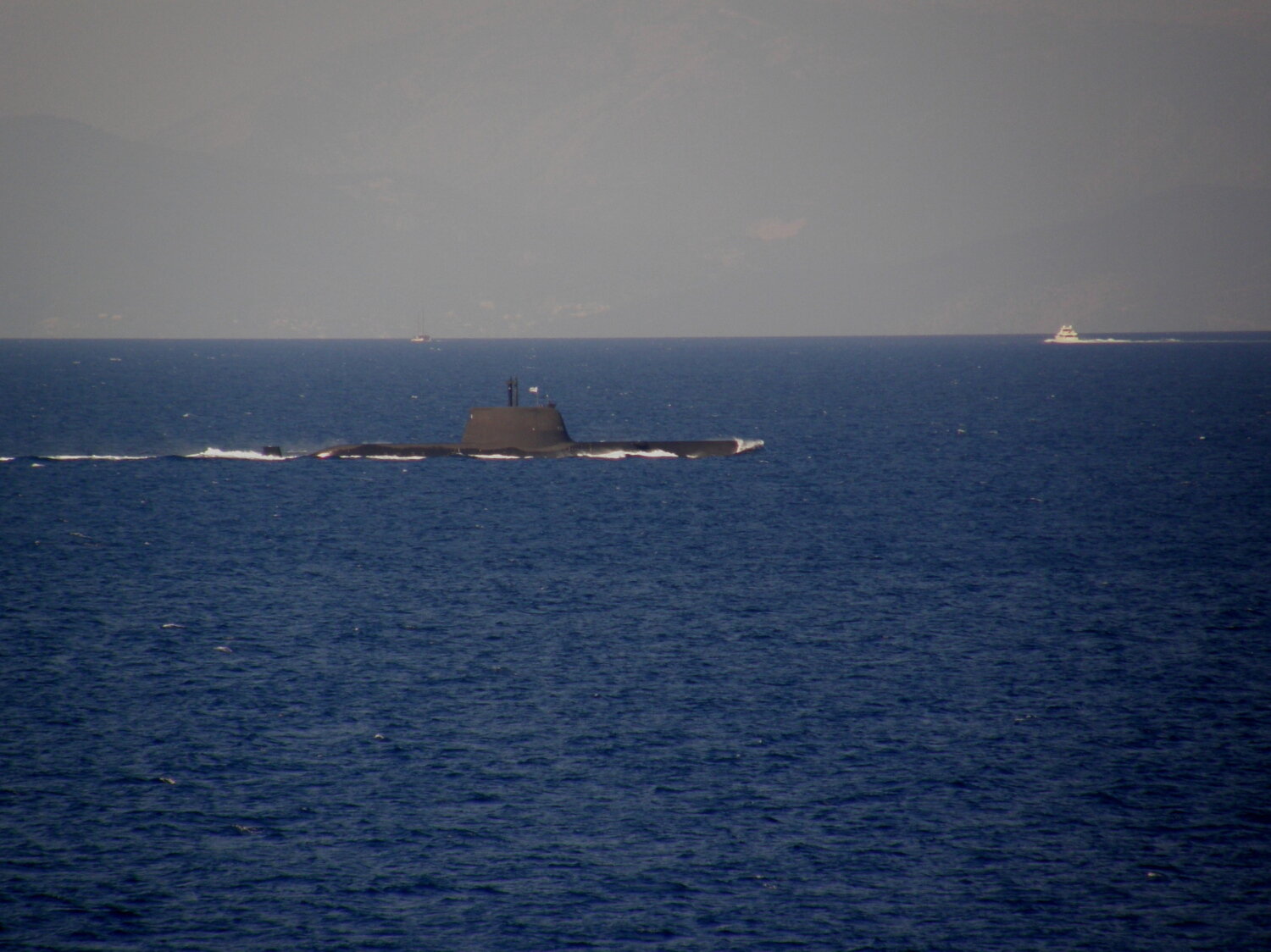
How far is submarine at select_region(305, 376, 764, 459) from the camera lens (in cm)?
9219

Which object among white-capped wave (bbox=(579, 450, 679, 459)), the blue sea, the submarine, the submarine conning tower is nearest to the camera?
the blue sea

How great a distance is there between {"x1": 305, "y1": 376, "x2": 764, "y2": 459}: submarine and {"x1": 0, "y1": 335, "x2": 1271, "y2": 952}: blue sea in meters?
15.9

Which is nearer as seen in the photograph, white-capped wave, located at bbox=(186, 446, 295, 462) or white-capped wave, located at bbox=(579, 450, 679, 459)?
white-capped wave, located at bbox=(579, 450, 679, 459)

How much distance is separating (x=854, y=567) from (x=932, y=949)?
3310 centimetres

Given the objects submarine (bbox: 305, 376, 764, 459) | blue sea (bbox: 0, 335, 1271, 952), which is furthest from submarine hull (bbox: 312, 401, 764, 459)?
blue sea (bbox: 0, 335, 1271, 952)

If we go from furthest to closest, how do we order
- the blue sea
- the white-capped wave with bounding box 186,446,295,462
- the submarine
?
the white-capped wave with bounding box 186,446,295,462
the submarine
the blue sea

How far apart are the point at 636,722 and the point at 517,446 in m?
59.3

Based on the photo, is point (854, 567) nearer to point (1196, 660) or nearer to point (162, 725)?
point (1196, 660)

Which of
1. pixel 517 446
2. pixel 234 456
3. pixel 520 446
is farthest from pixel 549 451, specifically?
pixel 234 456

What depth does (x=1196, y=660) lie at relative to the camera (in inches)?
1618

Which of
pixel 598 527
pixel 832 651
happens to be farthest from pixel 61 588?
pixel 832 651

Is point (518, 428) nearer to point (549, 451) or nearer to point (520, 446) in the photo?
point (520, 446)

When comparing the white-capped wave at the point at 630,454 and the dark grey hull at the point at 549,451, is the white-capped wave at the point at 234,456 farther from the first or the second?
the white-capped wave at the point at 630,454

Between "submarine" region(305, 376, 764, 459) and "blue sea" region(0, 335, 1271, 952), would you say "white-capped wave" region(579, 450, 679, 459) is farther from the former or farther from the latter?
"blue sea" region(0, 335, 1271, 952)
